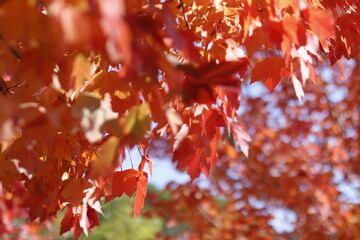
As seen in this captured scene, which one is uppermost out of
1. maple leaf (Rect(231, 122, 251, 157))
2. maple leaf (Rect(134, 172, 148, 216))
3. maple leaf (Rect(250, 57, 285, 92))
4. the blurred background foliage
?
maple leaf (Rect(250, 57, 285, 92))

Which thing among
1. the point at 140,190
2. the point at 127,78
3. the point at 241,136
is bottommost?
the point at 140,190

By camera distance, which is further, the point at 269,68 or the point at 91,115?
the point at 269,68

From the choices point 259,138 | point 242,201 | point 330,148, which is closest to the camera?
point 242,201

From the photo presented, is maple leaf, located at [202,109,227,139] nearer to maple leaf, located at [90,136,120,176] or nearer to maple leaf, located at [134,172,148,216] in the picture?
maple leaf, located at [134,172,148,216]

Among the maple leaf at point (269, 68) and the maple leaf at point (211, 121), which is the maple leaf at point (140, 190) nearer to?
the maple leaf at point (211, 121)

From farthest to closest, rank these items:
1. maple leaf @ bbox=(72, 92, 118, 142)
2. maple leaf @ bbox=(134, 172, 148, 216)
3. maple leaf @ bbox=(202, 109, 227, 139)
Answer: maple leaf @ bbox=(134, 172, 148, 216) < maple leaf @ bbox=(202, 109, 227, 139) < maple leaf @ bbox=(72, 92, 118, 142)

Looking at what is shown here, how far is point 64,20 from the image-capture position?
67 centimetres

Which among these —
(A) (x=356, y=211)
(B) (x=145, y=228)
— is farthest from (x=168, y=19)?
(B) (x=145, y=228)

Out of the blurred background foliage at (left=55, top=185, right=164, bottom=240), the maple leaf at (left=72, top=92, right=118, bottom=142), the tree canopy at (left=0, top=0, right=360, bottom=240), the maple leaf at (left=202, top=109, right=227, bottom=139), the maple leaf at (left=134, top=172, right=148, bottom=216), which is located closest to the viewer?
the tree canopy at (left=0, top=0, right=360, bottom=240)

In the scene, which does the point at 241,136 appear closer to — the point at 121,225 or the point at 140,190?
the point at 140,190

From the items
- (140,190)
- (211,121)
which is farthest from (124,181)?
(211,121)

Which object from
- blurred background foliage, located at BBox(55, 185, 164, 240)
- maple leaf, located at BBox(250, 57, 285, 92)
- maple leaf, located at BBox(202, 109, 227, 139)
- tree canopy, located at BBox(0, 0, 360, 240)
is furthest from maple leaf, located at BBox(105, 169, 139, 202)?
blurred background foliage, located at BBox(55, 185, 164, 240)

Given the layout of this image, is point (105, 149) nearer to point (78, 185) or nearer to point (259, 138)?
point (78, 185)

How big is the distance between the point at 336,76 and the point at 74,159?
17.6 feet
